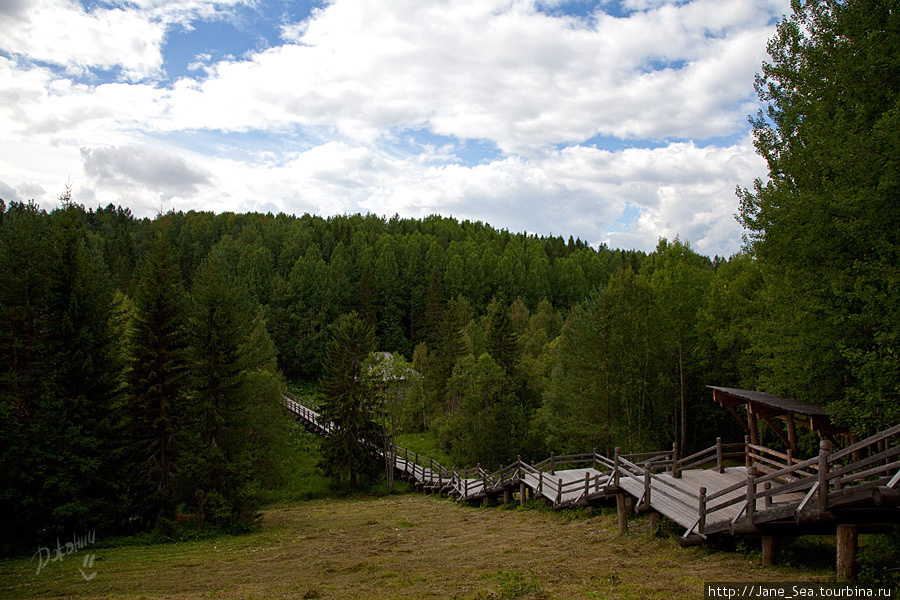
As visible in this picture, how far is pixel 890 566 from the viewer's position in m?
8.48

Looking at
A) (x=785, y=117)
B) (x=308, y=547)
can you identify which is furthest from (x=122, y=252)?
(x=785, y=117)

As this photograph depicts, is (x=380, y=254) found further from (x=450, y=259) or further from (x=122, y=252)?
(x=122, y=252)

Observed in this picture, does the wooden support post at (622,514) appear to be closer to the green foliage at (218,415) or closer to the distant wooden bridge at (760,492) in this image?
the distant wooden bridge at (760,492)

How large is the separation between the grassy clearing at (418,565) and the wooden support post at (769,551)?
267 millimetres

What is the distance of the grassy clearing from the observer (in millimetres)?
9102

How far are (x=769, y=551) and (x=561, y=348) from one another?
79.1 ft

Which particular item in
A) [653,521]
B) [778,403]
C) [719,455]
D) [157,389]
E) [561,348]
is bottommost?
[653,521]

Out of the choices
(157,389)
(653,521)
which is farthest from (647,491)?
(157,389)

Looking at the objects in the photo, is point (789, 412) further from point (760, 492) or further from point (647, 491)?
point (760, 492)

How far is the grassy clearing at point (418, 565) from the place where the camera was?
29.9ft

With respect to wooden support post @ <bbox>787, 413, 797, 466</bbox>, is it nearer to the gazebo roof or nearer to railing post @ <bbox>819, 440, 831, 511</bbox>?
the gazebo roof

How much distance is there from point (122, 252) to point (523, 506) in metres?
80.6

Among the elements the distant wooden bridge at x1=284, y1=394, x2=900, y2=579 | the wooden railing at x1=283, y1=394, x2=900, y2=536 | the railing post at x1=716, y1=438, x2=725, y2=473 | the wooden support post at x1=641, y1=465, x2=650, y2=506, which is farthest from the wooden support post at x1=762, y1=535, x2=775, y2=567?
the railing post at x1=716, y1=438, x2=725, y2=473

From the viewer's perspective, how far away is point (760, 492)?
347 inches
